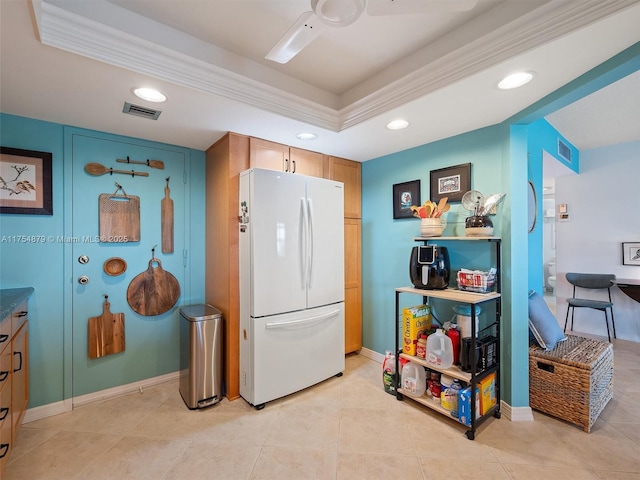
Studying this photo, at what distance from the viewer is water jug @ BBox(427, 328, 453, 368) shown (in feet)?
7.11

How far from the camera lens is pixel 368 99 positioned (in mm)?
2062

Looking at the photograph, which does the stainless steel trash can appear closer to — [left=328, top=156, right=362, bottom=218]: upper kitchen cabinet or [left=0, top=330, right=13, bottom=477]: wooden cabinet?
[left=0, top=330, right=13, bottom=477]: wooden cabinet

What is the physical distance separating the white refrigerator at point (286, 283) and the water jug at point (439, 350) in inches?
34.2

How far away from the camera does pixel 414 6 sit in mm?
1070

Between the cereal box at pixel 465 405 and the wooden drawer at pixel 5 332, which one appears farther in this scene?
the cereal box at pixel 465 405

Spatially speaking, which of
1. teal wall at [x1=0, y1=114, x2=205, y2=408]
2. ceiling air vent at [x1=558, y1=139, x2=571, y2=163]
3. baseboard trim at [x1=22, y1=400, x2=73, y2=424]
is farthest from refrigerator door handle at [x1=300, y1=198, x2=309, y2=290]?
ceiling air vent at [x1=558, y1=139, x2=571, y2=163]

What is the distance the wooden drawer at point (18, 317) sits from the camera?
1692 millimetres

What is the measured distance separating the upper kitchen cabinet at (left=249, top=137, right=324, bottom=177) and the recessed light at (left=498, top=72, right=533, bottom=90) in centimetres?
167

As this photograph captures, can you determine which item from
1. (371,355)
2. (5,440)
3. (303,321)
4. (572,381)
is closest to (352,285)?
(371,355)

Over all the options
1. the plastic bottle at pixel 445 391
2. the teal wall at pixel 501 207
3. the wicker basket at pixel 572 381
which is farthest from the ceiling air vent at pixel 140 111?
→ the wicker basket at pixel 572 381

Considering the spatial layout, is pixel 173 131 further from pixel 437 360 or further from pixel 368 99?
pixel 437 360

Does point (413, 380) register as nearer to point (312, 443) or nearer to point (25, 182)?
point (312, 443)

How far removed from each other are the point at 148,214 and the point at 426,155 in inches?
102

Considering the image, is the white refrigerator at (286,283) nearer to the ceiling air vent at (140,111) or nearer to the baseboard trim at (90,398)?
the ceiling air vent at (140,111)
